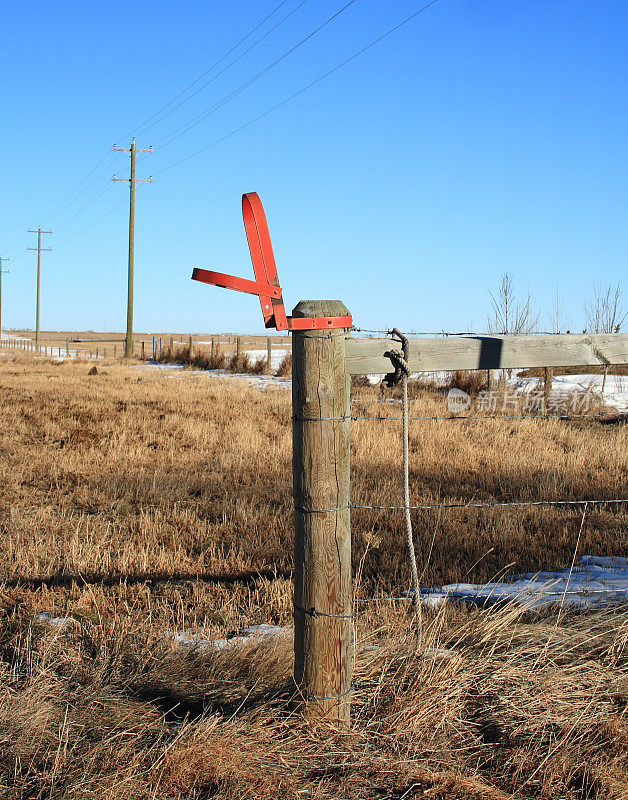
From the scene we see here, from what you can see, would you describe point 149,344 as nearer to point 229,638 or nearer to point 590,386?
point 590,386

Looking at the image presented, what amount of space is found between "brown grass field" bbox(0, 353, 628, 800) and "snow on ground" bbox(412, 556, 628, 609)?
182mm

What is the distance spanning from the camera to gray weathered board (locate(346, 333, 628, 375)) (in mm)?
3117

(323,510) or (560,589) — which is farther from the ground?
(323,510)

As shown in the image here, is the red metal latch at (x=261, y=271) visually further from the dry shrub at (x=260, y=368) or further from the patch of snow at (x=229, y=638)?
the dry shrub at (x=260, y=368)

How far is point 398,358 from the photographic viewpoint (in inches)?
125

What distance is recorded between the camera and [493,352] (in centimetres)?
344

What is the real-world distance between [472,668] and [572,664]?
0.53 m

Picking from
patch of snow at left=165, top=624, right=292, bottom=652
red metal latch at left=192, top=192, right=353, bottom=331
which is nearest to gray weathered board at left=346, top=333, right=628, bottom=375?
red metal latch at left=192, top=192, right=353, bottom=331

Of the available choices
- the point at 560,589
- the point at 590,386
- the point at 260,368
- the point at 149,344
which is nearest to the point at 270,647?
the point at 560,589

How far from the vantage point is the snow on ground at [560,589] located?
4.49 m

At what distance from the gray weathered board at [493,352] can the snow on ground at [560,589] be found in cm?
140

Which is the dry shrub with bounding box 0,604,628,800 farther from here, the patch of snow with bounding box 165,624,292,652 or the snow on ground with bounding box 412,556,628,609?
the snow on ground with bounding box 412,556,628,609

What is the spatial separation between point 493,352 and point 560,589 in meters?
2.35

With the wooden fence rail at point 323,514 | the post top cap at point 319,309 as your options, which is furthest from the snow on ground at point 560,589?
the post top cap at point 319,309
